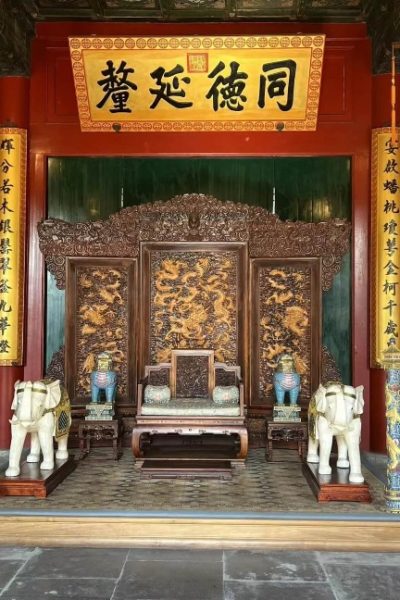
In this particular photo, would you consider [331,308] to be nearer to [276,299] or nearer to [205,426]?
[276,299]

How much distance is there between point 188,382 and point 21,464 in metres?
1.51

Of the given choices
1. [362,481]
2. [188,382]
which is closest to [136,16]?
[188,382]

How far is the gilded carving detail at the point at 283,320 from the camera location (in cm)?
504

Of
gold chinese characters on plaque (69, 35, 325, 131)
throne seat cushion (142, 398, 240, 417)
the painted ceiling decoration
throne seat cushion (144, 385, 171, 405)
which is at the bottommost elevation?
throne seat cushion (142, 398, 240, 417)

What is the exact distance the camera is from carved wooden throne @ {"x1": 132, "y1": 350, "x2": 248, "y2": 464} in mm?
4289

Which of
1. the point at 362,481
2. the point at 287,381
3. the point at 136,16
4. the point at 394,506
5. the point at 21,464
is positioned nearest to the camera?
the point at 394,506

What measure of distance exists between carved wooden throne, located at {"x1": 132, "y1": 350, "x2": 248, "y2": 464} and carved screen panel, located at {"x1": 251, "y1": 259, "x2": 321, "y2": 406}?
0.30 meters

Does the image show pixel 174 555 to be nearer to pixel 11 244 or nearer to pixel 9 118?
pixel 11 244

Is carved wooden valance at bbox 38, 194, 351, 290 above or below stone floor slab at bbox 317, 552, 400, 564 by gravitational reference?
above

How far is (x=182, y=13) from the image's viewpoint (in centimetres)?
500

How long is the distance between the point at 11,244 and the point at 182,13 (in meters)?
2.41

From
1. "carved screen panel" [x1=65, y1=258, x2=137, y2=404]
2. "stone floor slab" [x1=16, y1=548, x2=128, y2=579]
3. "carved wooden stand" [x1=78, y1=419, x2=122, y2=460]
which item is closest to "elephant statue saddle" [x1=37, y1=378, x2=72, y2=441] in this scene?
"carved wooden stand" [x1=78, y1=419, x2=122, y2=460]

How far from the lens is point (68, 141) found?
16.9 ft

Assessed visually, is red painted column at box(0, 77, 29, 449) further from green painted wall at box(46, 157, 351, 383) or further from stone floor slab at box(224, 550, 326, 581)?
stone floor slab at box(224, 550, 326, 581)
